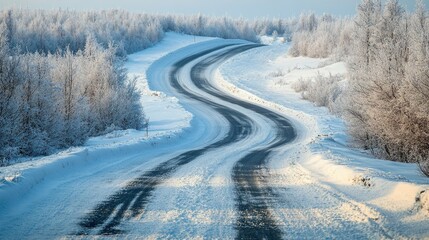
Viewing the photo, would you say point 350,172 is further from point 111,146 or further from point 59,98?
point 59,98

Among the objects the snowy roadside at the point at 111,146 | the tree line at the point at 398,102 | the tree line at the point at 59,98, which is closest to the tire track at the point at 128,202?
the snowy roadside at the point at 111,146

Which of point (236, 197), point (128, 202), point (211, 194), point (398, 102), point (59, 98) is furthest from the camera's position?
point (59, 98)

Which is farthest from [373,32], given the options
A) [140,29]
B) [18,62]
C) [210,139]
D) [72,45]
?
[140,29]

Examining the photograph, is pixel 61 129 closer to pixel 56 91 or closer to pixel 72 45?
pixel 56 91

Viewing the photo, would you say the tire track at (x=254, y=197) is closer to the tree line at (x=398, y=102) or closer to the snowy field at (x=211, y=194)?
the snowy field at (x=211, y=194)

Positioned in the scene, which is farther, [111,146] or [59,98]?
[59,98]

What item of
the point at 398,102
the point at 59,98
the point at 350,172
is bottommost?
the point at 350,172

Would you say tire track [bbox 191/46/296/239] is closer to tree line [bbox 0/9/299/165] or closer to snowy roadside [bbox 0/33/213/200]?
snowy roadside [bbox 0/33/213/200]

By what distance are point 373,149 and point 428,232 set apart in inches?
348

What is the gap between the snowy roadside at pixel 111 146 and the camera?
721 centimetres

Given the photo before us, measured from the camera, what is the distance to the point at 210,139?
19.3 meters

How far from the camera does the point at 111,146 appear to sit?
482 inches

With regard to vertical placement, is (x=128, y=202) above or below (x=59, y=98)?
below

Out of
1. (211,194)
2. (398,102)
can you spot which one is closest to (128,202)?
(211,194)
